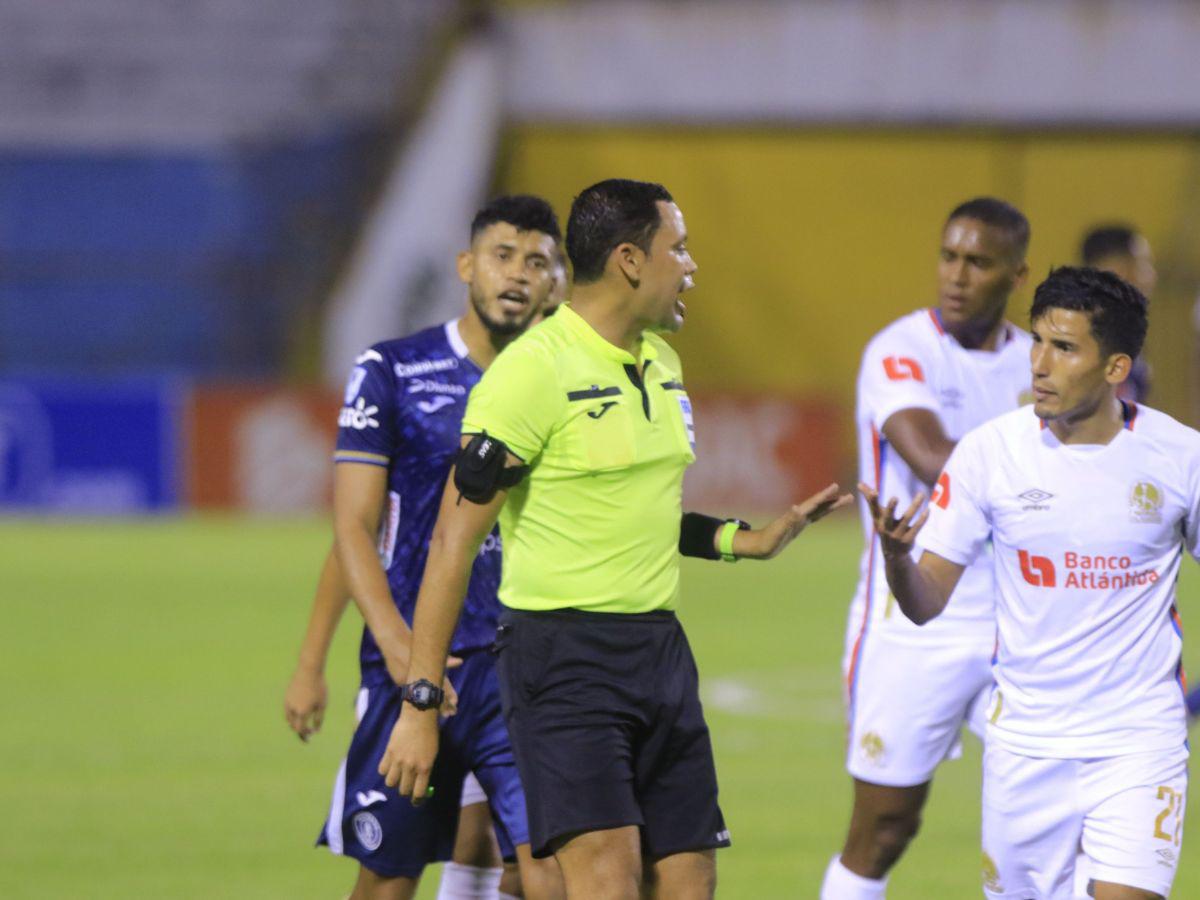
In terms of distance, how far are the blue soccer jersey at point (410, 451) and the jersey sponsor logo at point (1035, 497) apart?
1506mm

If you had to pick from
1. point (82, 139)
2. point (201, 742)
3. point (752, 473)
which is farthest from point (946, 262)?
point (82, 139)

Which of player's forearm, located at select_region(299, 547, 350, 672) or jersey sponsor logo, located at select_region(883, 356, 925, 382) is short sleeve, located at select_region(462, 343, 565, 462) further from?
jersey sponsor logo, located at select_region(883, 356, 925, 382)

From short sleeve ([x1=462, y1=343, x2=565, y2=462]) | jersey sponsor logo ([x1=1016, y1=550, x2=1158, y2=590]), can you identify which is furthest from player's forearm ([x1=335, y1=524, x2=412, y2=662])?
jersey sponsor logo ([x1=1016, y1=550, x2=1158, y2=590])

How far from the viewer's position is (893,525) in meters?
4.98

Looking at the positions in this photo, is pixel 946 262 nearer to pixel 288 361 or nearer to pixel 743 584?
pixel 743 584

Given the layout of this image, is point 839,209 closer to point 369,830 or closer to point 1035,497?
point 369,830

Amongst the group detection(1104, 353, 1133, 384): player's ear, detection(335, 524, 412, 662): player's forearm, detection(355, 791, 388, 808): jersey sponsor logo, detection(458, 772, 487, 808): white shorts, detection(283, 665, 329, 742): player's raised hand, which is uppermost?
detection(1104, 353, 1133, 384): player's ear

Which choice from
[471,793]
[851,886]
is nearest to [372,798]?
[471,793]

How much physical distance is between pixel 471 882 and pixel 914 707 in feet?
4.69

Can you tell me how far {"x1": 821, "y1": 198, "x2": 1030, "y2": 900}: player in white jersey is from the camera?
643cm

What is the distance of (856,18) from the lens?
A: 2983cm

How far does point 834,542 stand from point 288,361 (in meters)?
9.18

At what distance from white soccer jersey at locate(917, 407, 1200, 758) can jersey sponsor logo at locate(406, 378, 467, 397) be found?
1.51 meters

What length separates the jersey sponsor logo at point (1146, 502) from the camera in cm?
512
